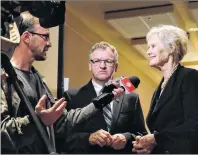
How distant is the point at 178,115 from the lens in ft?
5.76

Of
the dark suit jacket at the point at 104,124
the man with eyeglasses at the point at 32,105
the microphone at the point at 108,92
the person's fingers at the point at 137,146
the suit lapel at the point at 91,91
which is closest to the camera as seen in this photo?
the man with eyeglasses at the point at 32,105

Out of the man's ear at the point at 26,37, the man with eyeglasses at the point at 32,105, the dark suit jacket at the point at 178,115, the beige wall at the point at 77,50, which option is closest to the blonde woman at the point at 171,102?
the dark suit jacket at the point at 178,115

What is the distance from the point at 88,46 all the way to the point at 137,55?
45.5 inches

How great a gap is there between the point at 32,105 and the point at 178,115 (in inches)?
23.9

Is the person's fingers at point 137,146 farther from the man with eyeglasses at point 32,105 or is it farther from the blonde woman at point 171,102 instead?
the man with eyeglasses at point 32,105

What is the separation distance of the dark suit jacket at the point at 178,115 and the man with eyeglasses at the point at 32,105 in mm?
245

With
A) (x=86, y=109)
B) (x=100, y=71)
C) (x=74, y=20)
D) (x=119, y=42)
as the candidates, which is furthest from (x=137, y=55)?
(x=86, y=109)

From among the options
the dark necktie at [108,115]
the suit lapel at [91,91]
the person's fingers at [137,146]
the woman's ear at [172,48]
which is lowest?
the person's fingers at [137,146]

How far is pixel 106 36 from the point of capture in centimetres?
447

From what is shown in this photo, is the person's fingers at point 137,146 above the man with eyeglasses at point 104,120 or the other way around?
the other way around

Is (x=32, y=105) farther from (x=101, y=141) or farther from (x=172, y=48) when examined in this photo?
(x=172, y=48)

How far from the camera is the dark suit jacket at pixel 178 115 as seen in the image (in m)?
1.72

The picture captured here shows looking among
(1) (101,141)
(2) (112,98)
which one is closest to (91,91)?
(1) (101,141)

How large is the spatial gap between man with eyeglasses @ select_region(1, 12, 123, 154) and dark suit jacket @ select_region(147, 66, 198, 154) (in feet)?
0.81
